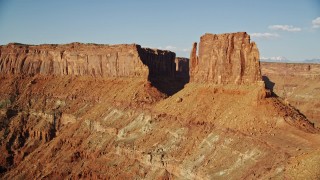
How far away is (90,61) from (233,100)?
43858 millimetres

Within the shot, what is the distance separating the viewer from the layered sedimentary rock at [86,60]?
87125 millimetres

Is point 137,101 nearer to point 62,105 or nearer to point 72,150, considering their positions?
point 72,150

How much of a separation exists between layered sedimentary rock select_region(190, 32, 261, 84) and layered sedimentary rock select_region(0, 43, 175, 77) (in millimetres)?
18328

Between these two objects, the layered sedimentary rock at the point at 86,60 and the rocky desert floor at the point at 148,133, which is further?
the layered sedimentary rock at the point at 86,60

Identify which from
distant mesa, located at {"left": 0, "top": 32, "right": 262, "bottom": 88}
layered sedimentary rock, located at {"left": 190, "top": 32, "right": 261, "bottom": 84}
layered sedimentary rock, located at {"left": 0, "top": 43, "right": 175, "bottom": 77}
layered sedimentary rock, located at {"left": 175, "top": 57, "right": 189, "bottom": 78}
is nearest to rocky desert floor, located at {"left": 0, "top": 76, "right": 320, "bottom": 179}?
layered sedimentary rock, located at {"left": 190, "top": 32, "right": 261, "bottom": 84}

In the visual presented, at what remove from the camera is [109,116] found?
249 ft

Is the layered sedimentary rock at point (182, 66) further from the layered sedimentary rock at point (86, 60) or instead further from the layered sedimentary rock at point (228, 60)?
the layered sedimentary rock at point (228, 60)

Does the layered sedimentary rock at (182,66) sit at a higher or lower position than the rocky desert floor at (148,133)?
higher

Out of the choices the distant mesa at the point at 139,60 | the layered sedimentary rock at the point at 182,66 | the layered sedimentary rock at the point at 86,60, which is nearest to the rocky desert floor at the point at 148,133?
the distant mesa at the point at 139,60

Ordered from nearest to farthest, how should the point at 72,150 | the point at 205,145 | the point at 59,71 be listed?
the point at 205,145, the point at 72,150, the point at 59,71

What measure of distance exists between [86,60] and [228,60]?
42008 mm

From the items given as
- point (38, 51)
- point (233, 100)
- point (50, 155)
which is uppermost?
point (38, 51)

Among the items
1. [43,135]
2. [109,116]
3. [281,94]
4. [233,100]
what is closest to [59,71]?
[43,135]

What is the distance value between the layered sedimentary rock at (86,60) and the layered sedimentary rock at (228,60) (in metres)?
18.3
